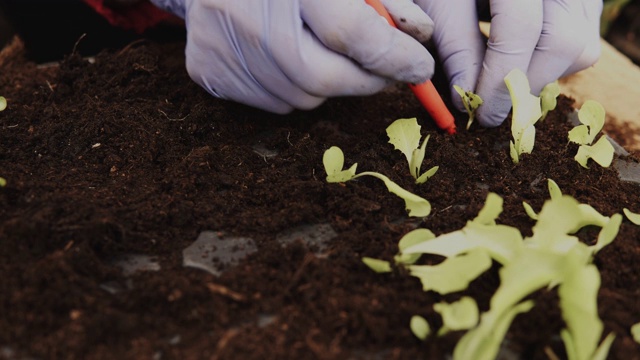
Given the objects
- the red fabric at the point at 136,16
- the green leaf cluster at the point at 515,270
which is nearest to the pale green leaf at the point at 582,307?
the green leaf cluster at the point at 515,270

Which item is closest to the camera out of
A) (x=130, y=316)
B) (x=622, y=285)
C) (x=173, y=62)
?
(x=130, y=316)

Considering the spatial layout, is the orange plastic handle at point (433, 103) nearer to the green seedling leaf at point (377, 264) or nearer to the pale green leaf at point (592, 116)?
the pale green leaf at point (592, 116)

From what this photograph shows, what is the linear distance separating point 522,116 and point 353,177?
33 cm

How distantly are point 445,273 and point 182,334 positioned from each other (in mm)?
302

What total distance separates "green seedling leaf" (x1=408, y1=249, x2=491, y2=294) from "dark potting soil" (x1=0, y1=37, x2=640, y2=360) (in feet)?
0.11

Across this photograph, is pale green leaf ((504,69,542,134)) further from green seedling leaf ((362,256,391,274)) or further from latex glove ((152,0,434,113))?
green seedling leaf ((362,256,391,274))

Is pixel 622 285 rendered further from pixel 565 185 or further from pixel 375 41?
pixel 375 41

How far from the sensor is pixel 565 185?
0.93m

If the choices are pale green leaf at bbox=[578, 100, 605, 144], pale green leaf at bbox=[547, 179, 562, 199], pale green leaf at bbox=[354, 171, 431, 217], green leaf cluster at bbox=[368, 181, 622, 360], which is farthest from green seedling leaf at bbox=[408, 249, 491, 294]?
pale green leaf at bbox=[578, 100, 605, 144]

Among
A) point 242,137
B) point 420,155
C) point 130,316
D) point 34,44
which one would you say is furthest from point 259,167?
point 34,44

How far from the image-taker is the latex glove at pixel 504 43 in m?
1.06

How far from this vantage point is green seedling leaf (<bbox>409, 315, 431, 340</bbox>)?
629mm

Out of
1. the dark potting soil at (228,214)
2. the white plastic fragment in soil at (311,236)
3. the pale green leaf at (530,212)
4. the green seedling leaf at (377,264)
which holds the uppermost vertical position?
the green seedling leaf at (377,264)

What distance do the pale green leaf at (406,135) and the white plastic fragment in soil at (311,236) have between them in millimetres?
196
